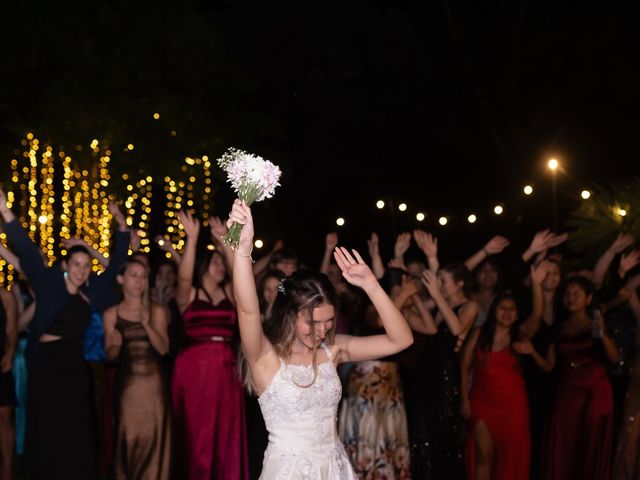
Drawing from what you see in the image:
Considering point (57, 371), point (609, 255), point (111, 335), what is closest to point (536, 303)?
point (609, 255)

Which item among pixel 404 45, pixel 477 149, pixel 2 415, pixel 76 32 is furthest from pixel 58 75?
pixel 2 415

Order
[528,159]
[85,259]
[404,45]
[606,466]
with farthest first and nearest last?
1. [404,45]
2. [528,159]
3. [606,466]
4. [85,259]

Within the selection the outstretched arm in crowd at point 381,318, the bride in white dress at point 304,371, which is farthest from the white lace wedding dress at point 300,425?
the outstretched arm in crowd at point 381,318

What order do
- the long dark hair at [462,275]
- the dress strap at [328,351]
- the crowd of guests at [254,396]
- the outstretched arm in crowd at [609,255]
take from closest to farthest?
the dress strap at [328,351] → the crowd of guests at [254,396] → the long dark hair at [462,275] → the outstretched arm in crowd at [609,255]

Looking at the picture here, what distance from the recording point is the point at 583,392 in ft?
31.1

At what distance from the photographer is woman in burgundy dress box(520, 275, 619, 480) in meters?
9.45

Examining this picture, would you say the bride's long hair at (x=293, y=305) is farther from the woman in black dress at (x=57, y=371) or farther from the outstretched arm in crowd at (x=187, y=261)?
the woman in black dress at (x=57, y=371)

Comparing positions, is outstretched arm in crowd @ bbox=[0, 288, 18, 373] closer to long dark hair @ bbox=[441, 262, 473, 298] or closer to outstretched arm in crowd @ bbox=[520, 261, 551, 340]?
long dark hair @ bbox=[441, 262, 473, 298]

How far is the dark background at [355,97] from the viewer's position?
1820cm

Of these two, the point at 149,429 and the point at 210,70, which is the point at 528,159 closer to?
the point at 210,70

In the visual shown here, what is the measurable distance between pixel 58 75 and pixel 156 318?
11.0 meters

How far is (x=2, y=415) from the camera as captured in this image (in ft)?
32.3

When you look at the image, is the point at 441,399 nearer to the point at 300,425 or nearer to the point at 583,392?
the point at 583,392

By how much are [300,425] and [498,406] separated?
3925mm
